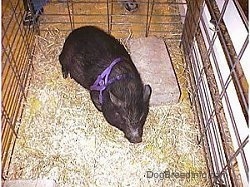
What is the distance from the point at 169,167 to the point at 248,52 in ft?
2.81

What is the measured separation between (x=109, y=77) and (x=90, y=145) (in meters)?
0.44

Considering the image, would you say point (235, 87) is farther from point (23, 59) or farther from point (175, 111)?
point (23, 59)

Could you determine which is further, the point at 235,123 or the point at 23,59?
the point at 23,59

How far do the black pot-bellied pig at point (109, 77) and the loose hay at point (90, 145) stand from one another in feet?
0.49

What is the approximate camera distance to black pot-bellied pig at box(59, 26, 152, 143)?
2.30m

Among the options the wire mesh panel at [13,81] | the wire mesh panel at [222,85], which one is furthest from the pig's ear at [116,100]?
the wire mesh panel at [13,81]

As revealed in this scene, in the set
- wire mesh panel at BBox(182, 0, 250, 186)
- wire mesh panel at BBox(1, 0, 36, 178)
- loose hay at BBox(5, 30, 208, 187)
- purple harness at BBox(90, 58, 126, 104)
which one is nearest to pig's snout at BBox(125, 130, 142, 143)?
loose hay at BBox(5, 30, 208, 187)

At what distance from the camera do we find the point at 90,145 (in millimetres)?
A: 2539

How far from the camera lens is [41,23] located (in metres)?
3.38

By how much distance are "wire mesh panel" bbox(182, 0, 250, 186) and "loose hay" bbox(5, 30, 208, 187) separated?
144mm

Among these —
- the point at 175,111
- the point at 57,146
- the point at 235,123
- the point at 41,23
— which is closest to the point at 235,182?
the point at 235,123

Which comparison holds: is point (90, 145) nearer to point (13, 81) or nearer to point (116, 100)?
point (116, 100)

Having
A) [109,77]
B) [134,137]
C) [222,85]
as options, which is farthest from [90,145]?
[222,85]

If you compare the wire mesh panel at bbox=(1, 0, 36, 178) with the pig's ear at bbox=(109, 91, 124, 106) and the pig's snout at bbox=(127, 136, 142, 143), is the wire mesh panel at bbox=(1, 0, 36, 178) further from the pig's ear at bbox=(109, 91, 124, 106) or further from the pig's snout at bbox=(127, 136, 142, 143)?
the pig's snout at bbox=(127, 136, 142, 143)
